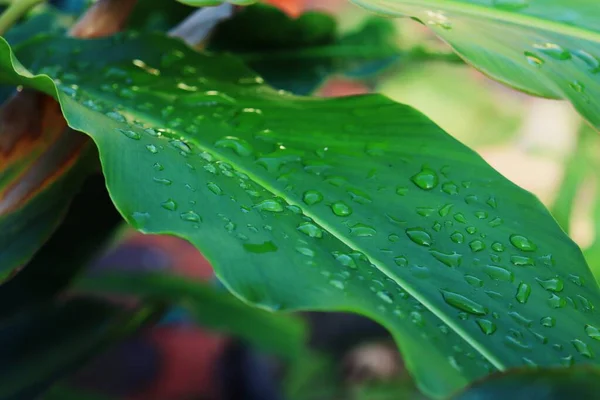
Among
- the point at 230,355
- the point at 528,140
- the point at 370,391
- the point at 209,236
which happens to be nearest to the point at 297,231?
the point at 209,236

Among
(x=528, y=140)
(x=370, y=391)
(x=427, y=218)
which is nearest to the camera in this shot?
(x=427, y=218)

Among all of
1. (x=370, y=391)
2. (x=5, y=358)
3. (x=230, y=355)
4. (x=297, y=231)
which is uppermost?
(x=297, y=231)

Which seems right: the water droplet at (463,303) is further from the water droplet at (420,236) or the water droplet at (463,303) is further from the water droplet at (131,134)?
the water droplet at (131,134)

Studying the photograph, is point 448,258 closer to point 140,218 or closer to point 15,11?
point 140,218

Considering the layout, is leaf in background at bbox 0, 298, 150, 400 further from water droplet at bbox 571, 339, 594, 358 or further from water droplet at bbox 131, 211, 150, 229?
water droplet at bbox 571, 339, 594, 358

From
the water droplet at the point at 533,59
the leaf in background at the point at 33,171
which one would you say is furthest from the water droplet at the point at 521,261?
the leaf in background at the point at 33,171

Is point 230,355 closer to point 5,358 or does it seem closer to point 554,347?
point 5,358

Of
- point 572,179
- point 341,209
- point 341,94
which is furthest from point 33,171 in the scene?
point 341,94

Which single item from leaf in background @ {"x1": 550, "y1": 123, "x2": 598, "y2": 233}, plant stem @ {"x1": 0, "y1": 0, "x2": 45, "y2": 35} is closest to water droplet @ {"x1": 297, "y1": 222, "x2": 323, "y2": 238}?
plant stem @ {"x1": 0, "y1": 0, "x2": 45, "y2": 35}
